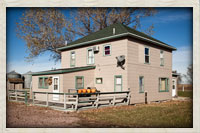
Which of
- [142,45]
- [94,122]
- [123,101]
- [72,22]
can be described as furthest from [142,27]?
[94,122]

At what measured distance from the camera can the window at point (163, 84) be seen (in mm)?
16938

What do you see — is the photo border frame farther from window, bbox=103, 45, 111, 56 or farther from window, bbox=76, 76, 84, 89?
window, bbox=76, 76, 84, 89

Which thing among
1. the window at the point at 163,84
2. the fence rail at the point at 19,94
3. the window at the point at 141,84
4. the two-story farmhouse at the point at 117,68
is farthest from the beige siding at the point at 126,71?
the fence rail at the point at 19,94

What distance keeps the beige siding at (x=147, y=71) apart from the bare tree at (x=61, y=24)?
528cm

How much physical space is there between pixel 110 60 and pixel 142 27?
1091 cm

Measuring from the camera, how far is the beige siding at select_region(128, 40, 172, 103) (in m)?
13.8

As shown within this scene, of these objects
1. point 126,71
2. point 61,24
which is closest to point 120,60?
point 126,71

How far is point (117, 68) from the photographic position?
14000 mm

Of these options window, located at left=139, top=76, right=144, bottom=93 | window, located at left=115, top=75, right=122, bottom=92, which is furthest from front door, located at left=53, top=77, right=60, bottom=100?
window, located at left=139, top=76, right=144, bottom=93

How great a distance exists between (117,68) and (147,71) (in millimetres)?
2711

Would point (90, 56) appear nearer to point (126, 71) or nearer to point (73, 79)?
point (73, 79)
